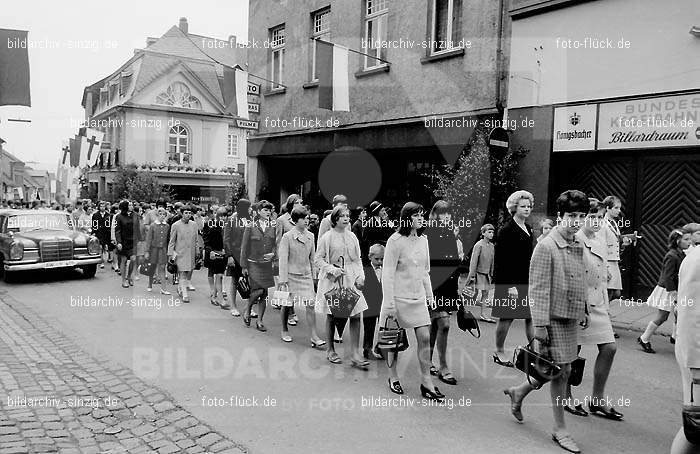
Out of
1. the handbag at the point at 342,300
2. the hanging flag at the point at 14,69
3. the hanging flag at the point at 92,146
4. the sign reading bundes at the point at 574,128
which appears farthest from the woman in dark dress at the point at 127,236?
the hanging flag at the point at 92,146

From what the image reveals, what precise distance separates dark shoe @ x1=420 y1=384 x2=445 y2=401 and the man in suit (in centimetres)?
139

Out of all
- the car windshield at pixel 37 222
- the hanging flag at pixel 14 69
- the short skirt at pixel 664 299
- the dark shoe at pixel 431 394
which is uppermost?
the hanging flag at pixel 14 69

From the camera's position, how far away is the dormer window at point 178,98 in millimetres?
40531

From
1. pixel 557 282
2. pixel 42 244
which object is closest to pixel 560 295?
pixel 557 282

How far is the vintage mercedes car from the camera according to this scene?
12414 millimetres

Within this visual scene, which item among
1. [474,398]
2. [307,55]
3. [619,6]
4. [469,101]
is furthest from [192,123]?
→ [474,398]

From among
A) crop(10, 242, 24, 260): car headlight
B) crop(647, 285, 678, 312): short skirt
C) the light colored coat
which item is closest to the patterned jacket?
crop(647, 285, 678, 312): short skirt

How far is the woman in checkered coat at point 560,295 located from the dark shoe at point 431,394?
1.15m

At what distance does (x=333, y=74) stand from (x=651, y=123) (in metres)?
6.87

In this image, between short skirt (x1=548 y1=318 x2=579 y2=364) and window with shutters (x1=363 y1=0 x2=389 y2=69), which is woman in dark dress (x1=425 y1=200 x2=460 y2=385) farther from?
window with shutters (x1=363 y1=0 x2=389 y2=69)

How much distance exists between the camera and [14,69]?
44.1 feet

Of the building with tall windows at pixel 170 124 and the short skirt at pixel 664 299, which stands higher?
the building with tall windows at pixel 170 124

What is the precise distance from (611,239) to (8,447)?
727 centimetres

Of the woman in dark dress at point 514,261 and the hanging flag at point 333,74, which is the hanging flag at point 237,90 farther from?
the woman in dark dress at point 514,261
